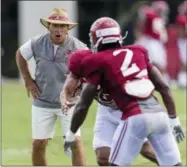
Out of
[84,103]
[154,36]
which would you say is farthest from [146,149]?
[154,36]

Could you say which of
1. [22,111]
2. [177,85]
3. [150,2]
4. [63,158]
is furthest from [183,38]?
[63,158]

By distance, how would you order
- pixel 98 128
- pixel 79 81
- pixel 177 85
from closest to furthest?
pixel 79 81 < pixel 98 128 < pixel 177 85

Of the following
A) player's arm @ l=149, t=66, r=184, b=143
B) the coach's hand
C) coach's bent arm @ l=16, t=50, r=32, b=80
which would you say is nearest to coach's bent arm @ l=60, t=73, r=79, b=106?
player's arm @ l=149, t=66, r=184, b=143

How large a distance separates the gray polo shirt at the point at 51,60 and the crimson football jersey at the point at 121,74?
186 centimetres

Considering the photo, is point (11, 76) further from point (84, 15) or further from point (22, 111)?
point (22, 111)

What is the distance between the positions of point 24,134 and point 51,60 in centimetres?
482

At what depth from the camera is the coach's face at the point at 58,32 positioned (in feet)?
30.9

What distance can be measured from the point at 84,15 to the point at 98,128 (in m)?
17.4

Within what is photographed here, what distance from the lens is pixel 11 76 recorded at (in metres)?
25.2

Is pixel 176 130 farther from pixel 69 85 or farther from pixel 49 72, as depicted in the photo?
pixel 49 72

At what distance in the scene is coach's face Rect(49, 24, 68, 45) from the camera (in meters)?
9.41

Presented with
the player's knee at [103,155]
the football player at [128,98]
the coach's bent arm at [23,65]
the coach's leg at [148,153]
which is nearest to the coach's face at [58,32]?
the coach's bent arm at [23,65]

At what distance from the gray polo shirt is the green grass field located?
1850 millimetres

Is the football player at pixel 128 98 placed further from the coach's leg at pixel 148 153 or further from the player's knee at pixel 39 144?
the player's knee at pixel 39 144
